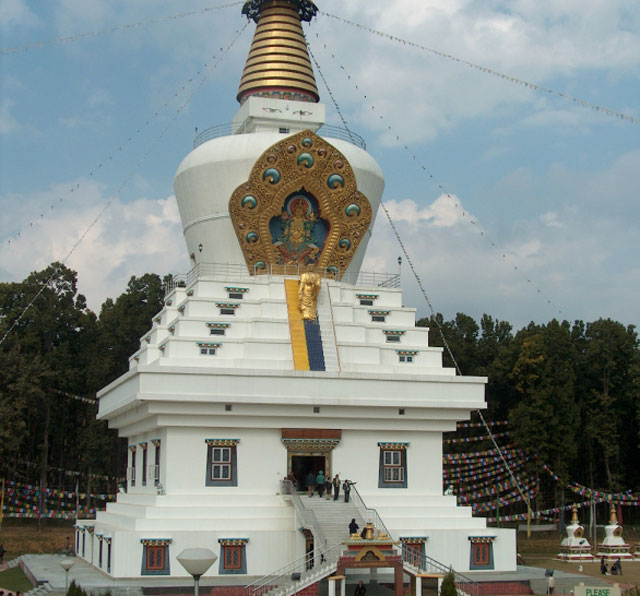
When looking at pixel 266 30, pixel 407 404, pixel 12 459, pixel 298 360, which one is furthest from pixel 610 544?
pixel 12 459

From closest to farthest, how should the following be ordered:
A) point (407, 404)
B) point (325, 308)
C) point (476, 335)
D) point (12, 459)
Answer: point (407, 404) → point (325, 308) → point (12, 459) → point (476, 335)

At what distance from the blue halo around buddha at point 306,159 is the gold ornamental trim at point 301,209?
1.1 inches

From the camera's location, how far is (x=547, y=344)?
41.1m

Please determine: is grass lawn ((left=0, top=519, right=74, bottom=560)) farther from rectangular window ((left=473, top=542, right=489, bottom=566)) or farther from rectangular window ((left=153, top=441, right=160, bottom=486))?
rectangular window ((left=473, top=542, right=489, bottom=566))

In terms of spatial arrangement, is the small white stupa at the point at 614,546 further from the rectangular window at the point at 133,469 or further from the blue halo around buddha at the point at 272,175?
the blue halo around buddha at the point at 272,175

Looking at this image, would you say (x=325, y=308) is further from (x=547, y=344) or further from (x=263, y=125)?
(x=547, y=344)

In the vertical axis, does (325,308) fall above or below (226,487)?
above

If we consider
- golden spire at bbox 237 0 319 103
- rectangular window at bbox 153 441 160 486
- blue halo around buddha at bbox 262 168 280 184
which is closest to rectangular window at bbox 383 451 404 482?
rectangular window at bbox 153 441 160 486

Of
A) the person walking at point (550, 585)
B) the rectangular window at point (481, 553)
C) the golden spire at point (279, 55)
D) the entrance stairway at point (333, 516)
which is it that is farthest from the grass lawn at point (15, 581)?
the golden spire at point (279, 55)

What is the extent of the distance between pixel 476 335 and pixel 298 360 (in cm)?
2366

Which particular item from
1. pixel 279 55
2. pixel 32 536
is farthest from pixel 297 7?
pixel 32 536

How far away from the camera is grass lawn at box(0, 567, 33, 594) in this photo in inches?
870

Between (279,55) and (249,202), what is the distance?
650 cm

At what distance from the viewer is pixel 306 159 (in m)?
26.6
